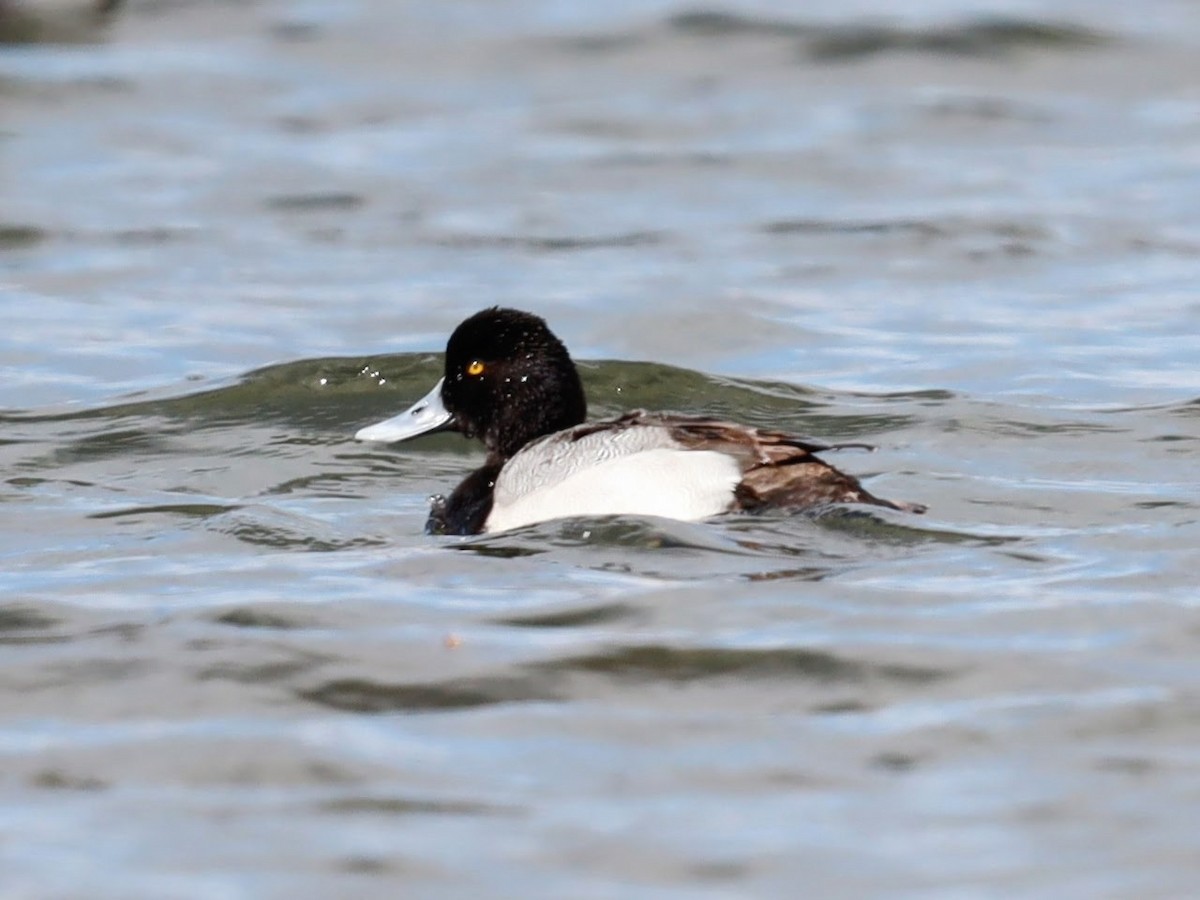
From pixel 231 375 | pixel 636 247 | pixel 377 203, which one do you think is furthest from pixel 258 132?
pixel 231 375

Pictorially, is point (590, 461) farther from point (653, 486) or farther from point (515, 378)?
point (515, 378)

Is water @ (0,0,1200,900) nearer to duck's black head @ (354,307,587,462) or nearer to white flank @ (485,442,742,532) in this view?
white flank @ (485,442,742,532)

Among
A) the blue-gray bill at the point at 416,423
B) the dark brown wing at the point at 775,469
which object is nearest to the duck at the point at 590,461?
the dark brown wing at the point at 775,469

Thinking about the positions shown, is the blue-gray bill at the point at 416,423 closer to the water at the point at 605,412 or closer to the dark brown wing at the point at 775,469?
the water at the point at 605,412

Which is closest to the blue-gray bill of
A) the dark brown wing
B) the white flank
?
the white flank

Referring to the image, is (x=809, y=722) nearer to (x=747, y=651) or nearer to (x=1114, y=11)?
(x=747, y=651)

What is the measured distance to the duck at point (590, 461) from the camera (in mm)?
6867

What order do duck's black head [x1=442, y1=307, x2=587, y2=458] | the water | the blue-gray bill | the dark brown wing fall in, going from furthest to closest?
1. the blue-gray bill
2. duck's black head [x1=442, y1=307, x2=587, y2=458]
3. the dark brown wing
4. the water

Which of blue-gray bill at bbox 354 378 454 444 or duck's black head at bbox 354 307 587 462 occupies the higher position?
duck's black head at bbox 354 307 587 462

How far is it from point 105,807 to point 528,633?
1447 mm

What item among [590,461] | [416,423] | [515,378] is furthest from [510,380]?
[590,461]

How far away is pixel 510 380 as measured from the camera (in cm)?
773

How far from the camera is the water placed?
186 inches

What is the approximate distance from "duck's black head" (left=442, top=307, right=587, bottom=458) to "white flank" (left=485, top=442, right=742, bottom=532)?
70cm
